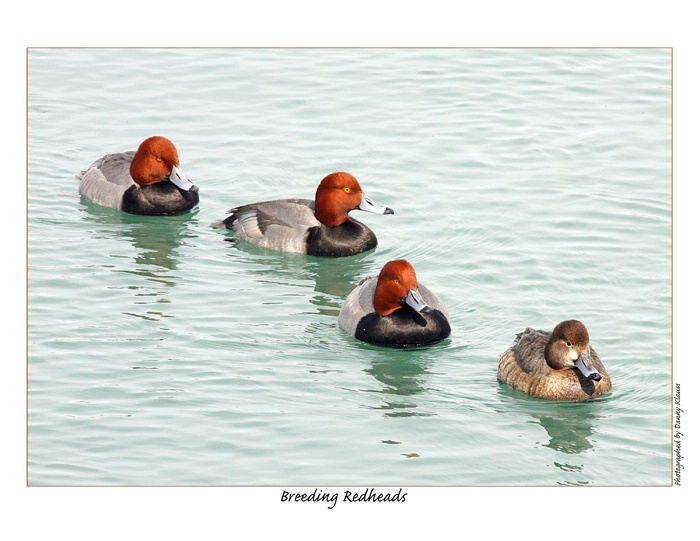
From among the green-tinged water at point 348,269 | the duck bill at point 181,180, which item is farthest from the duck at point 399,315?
the duck bill at point 181,180

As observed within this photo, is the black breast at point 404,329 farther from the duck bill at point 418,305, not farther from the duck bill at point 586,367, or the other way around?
the duck bill at point 586,367

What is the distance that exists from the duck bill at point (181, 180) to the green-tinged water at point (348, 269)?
36cm

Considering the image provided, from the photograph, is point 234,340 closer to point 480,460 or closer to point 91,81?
point 480,460

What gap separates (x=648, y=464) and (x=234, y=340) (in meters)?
4.11

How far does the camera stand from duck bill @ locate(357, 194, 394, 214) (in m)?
15.7

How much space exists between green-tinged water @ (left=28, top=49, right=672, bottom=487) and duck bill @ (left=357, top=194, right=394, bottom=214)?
450 mm

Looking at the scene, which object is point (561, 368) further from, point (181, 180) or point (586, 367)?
point (181, 180)

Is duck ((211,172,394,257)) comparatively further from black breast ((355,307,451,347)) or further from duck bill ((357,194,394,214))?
black breast ((355,307,451,347))

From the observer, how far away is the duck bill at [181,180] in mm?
16656

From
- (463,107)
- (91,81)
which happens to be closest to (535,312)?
(463,107)

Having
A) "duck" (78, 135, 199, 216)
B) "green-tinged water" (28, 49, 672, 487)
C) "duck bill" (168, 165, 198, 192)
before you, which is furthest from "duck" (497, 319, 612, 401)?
"duck" (78, 135, 199, 216)

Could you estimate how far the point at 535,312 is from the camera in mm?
13586

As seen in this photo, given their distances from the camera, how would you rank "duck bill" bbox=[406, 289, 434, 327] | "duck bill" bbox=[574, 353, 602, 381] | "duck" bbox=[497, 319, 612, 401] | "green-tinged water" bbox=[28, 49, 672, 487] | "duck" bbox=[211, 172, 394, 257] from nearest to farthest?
"green-tinged water" bbox=[28, 49, 672, 487]
"duck bill" bbox=[574, 353, 602, 381]
"duck" bbox=[497, 319, 612, 401]
"duck bill" bbox=[406, 289, 434, 327]
"duck" bbox=[211, 172, 394, 257]

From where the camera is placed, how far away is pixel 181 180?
16.7m
